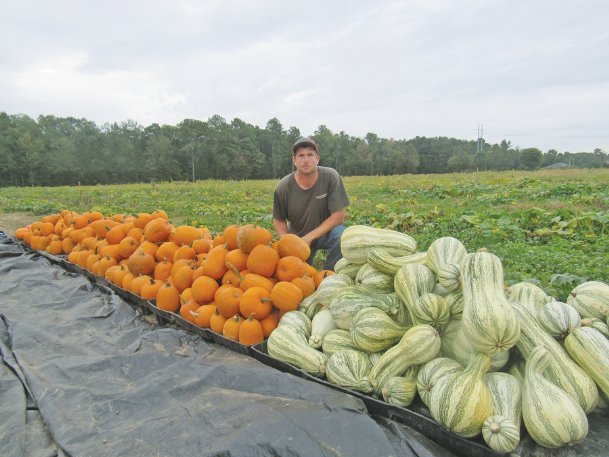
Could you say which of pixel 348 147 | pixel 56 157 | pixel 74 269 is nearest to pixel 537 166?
pixel 348 147

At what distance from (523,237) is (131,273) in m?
6.67

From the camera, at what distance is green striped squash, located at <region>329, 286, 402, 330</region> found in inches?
98.5

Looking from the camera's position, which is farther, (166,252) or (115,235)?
(115,235)

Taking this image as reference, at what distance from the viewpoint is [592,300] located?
228cm

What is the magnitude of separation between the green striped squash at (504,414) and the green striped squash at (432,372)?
16cm

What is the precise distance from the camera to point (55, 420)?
7.52ft

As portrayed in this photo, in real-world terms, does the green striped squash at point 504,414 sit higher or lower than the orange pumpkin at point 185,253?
lower

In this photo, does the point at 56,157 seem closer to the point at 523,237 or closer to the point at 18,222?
the point at 18,222

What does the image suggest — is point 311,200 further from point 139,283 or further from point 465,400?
point 465,400

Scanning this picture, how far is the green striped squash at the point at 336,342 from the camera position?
252 centimetres

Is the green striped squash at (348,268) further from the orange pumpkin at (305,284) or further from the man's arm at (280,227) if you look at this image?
the man's arm at (280,227)

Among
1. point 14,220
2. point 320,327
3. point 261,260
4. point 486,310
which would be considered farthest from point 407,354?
point 14,220

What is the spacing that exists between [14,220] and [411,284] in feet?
50.7

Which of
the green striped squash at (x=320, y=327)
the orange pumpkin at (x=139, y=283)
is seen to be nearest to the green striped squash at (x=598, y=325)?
the green striped squash at (x=320, y=327)
